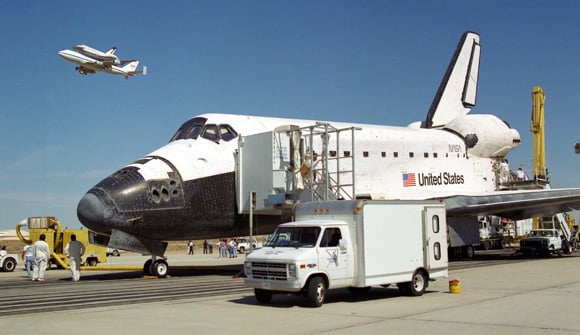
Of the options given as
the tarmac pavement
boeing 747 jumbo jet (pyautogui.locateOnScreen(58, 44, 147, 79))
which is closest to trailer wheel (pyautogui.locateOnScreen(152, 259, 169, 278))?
the tarmac pavement

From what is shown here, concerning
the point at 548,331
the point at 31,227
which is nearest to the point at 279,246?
the point at 548,331

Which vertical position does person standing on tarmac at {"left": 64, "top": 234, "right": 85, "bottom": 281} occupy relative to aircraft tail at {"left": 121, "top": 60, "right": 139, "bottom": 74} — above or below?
below

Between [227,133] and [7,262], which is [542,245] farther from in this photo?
[7,262]

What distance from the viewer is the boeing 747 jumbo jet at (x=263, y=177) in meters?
15.2

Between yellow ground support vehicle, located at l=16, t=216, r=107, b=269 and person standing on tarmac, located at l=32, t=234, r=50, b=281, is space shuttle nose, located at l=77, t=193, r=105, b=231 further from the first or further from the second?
yellow ground support vehicle, located at l=16, t=216, r=107, b=269

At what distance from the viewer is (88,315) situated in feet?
30.4

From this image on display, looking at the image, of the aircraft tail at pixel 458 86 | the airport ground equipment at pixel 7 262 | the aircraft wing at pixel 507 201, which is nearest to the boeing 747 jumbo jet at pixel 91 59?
the airport ground equipment at pixel 7 262

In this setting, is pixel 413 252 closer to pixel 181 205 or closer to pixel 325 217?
pixel 325 217

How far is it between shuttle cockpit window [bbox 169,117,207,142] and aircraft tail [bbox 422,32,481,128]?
11000 mm

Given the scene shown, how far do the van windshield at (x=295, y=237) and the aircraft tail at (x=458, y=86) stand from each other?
14969 mm

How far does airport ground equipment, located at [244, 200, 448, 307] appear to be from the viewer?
9.91m

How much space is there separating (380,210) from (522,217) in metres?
16.6

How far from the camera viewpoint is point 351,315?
29.0ft

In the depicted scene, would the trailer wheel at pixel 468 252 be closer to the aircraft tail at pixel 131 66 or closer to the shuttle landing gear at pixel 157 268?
the shuttle landing gear at pixel 157 268
